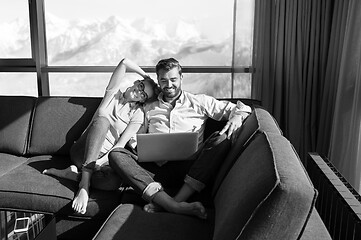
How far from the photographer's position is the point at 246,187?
1.54m

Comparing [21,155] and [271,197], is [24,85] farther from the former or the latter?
[271,197]

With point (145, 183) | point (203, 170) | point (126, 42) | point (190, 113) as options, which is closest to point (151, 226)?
point (145, 183)

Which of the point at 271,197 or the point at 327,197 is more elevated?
the point at 271,197

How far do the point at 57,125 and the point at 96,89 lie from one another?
1474 mm

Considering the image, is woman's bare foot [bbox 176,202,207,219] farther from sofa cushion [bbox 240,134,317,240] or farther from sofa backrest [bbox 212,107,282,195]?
sofa cushion [bbox 240,134,317,240]

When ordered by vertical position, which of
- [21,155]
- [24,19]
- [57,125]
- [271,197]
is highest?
[24,19]

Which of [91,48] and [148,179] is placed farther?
[91,48]

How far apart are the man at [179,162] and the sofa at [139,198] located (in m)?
0.07

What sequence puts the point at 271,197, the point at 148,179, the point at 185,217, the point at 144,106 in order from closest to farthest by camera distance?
the point at 271,197 < the point at 185,217 < the point at 148,179 < the point at 144,106

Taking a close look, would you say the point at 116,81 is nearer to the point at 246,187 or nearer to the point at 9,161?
the point at 9,161

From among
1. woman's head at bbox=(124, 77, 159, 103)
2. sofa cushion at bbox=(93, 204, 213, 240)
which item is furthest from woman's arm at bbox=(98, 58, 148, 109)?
sofa cushion at bbox=(93, 204, 213, 240)

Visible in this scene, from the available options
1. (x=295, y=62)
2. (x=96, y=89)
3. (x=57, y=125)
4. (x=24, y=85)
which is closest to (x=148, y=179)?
(x=57, y=125)

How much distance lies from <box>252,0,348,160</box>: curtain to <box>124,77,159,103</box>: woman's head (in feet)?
3.10

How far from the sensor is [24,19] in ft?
14.5
